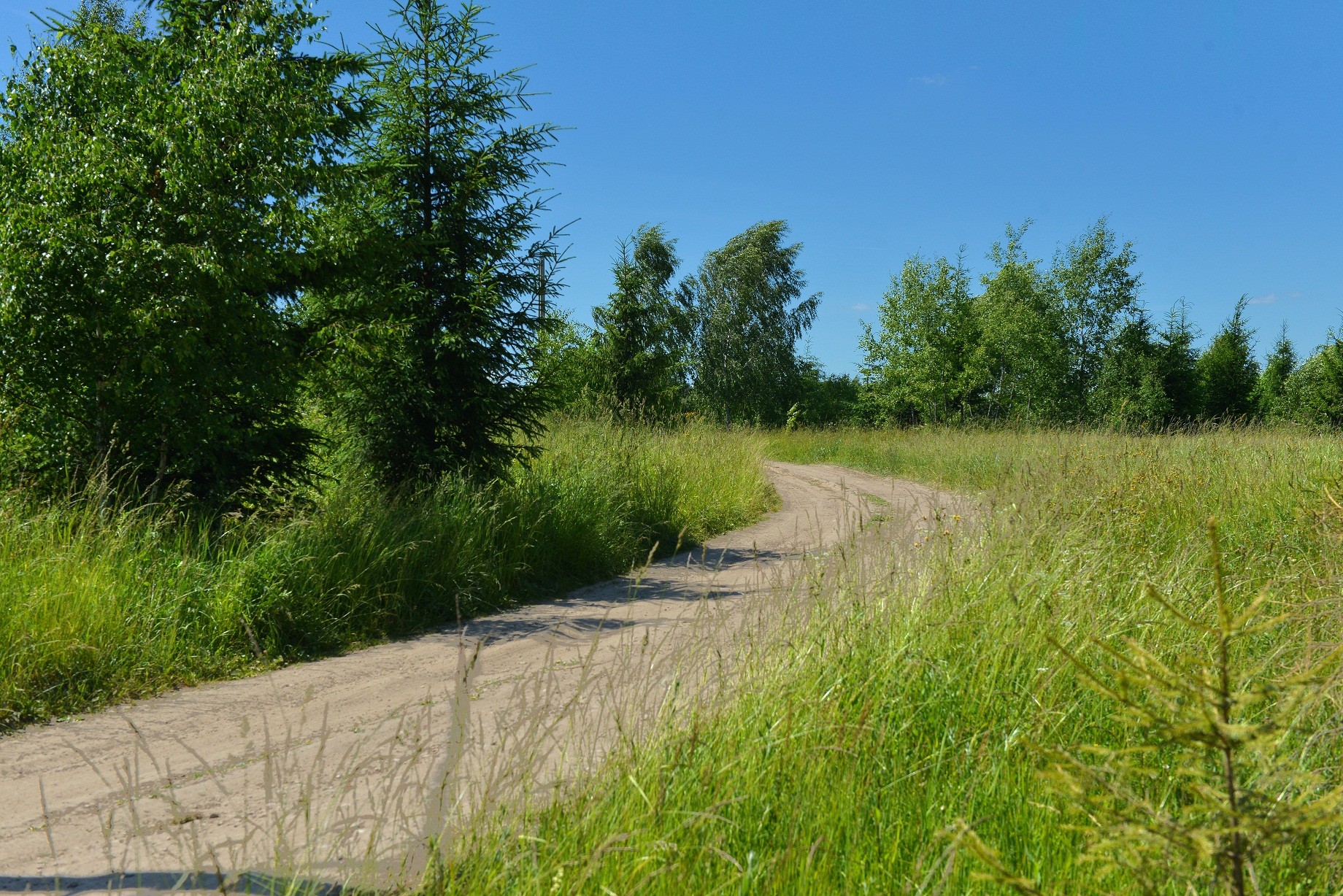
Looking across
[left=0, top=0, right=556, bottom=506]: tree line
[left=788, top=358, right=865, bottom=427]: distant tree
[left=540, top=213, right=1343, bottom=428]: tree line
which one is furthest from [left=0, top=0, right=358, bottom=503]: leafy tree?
[left=788, top=358, right=865, bottom=427]: distant tree

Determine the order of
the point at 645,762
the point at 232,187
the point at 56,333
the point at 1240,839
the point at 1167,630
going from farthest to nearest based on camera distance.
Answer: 1. the point at 232,187
2. the point at 56,333
3. the point at 1167,630
4. the point at 645,762
5. the point at 1240,839

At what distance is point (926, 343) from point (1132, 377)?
8.88 m

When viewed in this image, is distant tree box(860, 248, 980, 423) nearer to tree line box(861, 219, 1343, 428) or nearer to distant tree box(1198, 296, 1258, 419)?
tree line box(861, 219, 1343, 428)

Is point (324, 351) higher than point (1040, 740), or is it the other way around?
point (324, 351)

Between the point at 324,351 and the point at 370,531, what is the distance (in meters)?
1.88

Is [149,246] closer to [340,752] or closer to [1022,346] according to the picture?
[340,752]

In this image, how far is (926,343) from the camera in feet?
131

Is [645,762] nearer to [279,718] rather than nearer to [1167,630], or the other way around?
[279,718]

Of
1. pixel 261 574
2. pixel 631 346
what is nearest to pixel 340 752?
pixel 261 574

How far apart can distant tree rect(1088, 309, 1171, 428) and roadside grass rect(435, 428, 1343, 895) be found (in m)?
34.2

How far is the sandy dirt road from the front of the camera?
2.71m

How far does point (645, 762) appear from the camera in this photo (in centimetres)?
305

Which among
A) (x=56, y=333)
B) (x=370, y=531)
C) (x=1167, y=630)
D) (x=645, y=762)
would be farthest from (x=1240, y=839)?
(x=56, y=333)

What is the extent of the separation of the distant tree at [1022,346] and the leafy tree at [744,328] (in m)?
9.38
